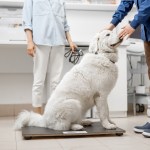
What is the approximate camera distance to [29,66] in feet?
11.8

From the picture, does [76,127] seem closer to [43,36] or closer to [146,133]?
[146,133]

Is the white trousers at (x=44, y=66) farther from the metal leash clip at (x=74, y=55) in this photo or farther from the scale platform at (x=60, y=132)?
the scale platform at (x=60, y=132)

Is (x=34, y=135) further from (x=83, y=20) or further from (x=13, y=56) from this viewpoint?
(x=83, y=20)

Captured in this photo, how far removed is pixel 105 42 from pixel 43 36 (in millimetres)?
641

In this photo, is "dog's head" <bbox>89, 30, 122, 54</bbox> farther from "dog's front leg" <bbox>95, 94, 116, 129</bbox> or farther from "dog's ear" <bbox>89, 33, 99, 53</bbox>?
"dog's front leg" <bbox>95, 94, 116, 129</bbox>

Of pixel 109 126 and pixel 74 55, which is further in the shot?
pixel 74 55

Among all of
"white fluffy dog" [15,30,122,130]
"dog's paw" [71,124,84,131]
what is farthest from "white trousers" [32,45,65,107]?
"dog's paw" [71,124,84,131]

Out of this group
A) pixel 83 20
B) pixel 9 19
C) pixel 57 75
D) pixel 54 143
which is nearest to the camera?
pixel 54 143

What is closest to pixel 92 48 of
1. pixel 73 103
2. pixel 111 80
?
pixel 111 80

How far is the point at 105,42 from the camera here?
230 centimetres

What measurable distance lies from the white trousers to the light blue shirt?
2.5 inches

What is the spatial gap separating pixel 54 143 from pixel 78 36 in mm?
1990

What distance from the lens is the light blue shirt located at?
2.69 m

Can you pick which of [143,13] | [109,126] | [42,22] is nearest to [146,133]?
[109,126]
